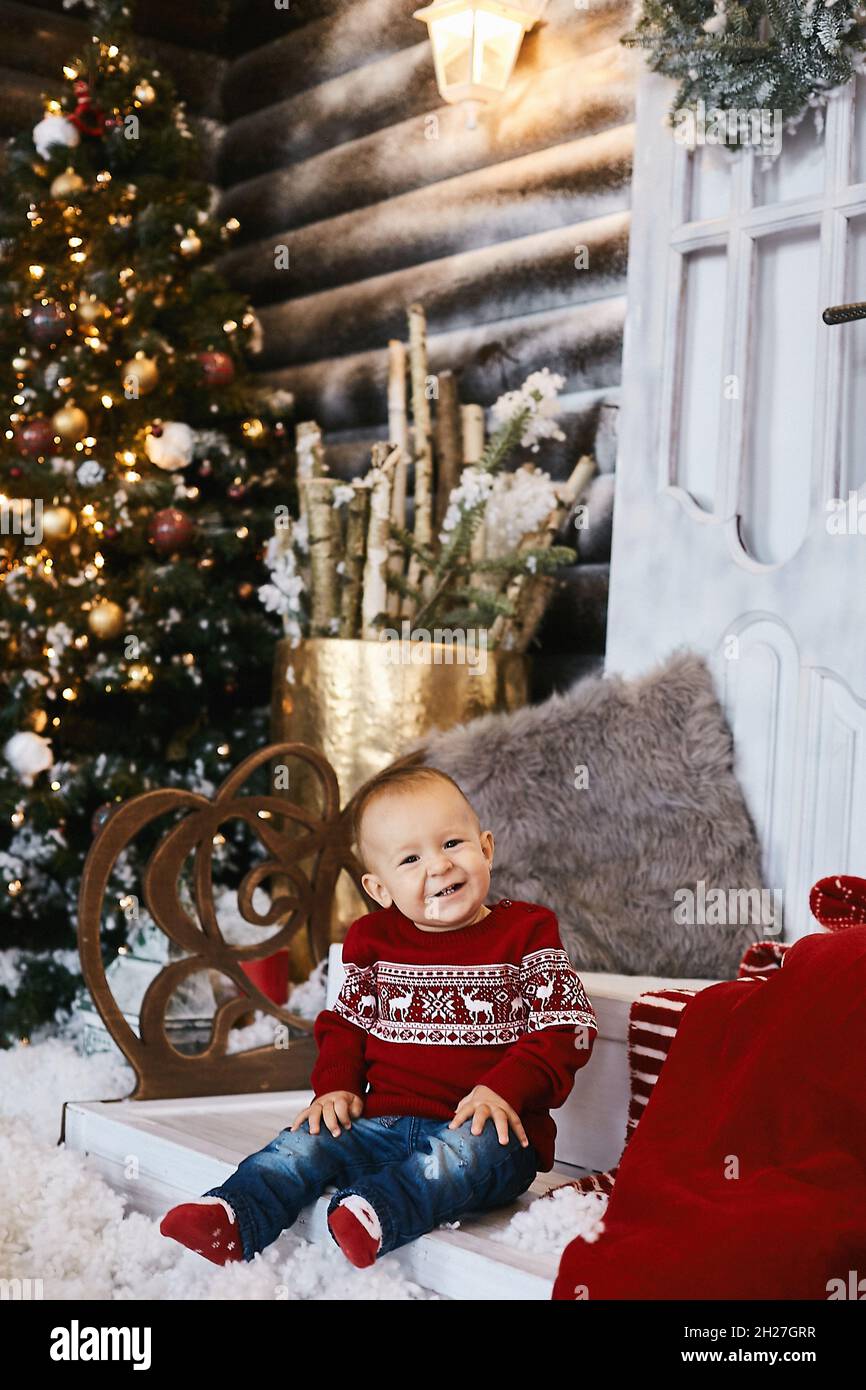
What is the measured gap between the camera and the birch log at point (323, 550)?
3.02 meters

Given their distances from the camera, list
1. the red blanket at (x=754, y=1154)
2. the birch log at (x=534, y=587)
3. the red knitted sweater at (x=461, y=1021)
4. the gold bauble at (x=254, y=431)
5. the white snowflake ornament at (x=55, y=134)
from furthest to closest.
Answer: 1. the gold bauble at (x=254, y=431)
2. the white snowflake ornament at (x=55, y=134)
3. the birch log at (x=534, y=587)
4. the red knitted sweater at (x=461, y=1021)
5. the red blanket at (x=754, y=1154)

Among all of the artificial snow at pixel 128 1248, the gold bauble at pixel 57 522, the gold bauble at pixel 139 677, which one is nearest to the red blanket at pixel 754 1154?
the artificial snow at pixel 128 1248

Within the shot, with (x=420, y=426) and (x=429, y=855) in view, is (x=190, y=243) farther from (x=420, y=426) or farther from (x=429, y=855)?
(x=429, y=855)

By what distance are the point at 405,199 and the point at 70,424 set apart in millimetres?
1008

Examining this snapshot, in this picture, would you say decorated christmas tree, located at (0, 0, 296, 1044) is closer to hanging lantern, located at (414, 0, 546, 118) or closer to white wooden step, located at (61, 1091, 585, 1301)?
hanging lantern, located at (414, 0, 546, 118)

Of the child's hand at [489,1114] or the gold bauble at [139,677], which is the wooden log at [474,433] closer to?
the gold bauble at [139,677]

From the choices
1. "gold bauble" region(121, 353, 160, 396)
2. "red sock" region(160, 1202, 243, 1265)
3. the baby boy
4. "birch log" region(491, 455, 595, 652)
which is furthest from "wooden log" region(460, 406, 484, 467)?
"red sock" region(160, 1202, 243, 1265)

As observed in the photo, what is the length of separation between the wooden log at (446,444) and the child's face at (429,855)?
4.98 feet

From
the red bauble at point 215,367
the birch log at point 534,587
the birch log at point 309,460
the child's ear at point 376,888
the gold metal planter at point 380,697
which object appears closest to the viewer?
the child's ear at point 376,888

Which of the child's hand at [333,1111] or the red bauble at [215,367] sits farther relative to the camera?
the red bauble at [215,367]

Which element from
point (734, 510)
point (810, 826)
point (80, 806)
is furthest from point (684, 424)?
point (80, 806)

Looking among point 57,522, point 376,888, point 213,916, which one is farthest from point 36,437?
point 376,888

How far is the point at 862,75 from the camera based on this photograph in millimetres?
2262

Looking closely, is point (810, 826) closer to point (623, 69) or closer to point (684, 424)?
point (684, 424)
